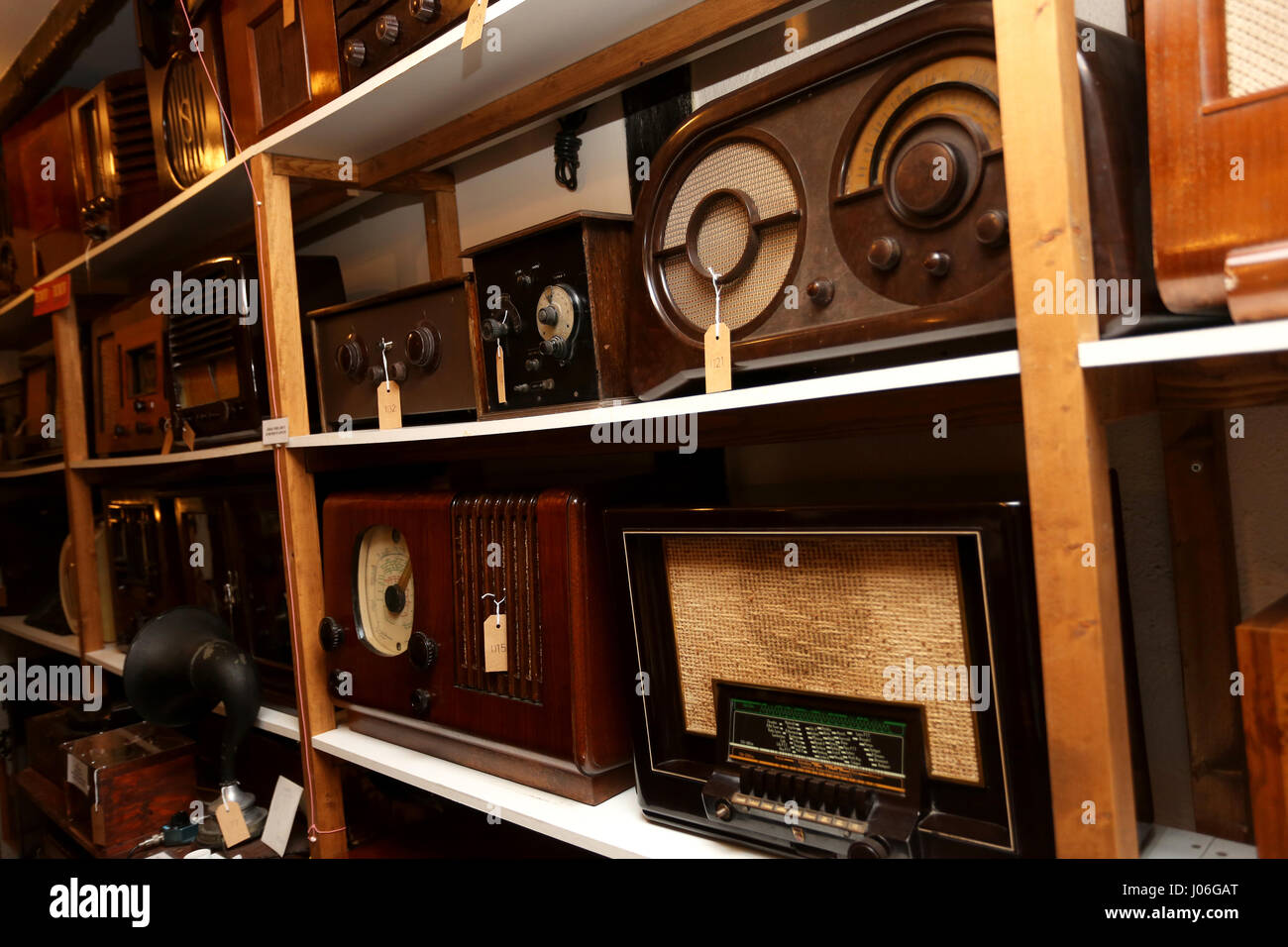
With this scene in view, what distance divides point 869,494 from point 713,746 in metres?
0.36

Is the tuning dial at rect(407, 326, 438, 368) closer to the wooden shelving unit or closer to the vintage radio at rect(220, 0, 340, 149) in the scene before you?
the wooden shelving unit

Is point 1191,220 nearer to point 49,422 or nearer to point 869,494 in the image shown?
point 869,494

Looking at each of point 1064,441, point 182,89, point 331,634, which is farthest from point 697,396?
point 182,89

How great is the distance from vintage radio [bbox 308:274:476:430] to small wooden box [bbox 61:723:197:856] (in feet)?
3.24

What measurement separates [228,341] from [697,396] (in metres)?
1.34

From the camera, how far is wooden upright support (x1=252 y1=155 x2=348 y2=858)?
1731mm

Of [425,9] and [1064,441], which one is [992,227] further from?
[425,9]

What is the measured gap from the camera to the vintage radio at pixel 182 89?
1.96 m

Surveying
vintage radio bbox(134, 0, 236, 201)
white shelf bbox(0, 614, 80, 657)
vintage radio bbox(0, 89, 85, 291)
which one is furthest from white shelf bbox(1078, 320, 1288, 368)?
white shelf bbox(0, 614, 80, 657)

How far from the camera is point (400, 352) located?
5.32 feet

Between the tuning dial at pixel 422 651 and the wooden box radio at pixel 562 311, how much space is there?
0.40 m

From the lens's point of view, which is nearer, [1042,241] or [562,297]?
[1042,241]
